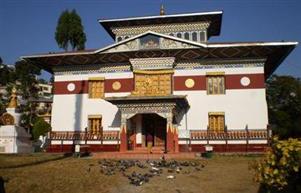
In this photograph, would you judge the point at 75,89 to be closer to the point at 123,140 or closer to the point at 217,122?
the point at 123,140

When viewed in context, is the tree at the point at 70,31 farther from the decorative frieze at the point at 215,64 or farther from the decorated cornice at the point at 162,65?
the decorative frieze at the point at 215,64

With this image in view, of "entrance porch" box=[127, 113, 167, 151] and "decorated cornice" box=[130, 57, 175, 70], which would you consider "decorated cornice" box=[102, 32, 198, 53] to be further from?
"entrance porch" box=[127, 113, 167, 151]

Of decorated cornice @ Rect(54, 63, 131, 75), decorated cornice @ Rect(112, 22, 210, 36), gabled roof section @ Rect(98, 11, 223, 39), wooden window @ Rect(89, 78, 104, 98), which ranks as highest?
gabled roof section @ Rect(98, 11, 223, 39)

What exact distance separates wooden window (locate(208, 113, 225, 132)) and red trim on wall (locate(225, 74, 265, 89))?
7.09 ft

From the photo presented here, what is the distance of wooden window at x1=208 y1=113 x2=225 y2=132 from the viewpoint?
82.7 feet

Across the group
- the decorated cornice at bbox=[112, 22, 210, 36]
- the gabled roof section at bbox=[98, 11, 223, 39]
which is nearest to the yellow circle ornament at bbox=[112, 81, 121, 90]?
the decorated cornice at bbox=[112, 22, 210, 36]

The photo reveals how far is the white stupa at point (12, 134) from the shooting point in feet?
77.8

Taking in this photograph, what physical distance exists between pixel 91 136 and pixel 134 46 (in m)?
7.25

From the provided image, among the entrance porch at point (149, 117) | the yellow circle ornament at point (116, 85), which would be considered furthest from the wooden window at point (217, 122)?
the yellow circle ornament at point (116, 85)

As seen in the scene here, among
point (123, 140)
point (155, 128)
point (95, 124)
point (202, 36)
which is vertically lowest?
point (123, 140)

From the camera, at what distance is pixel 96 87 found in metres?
27.4

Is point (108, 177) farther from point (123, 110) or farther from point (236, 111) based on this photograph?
point (236, 111)

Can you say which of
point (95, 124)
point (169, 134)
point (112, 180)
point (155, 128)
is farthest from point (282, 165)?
point (95, 124)

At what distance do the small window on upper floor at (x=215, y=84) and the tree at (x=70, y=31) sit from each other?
2258cm
